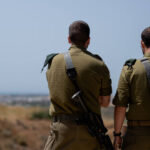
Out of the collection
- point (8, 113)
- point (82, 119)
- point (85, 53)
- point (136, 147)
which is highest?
point (85, 53)

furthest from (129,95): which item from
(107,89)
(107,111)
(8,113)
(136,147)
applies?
(8,113)

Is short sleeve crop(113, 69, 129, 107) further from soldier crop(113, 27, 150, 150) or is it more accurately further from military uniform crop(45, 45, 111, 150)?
military uniform crop(45, 45, 111, 150)

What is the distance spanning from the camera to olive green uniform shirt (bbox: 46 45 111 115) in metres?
4.81

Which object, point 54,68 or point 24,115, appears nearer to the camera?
point 54,68

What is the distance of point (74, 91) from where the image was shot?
15.8ft

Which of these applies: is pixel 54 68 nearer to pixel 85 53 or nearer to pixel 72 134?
pixel 85 53

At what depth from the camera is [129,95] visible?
497 cm

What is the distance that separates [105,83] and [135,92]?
1.21 feet

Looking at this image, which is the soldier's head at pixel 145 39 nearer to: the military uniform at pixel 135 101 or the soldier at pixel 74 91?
the military uniform at pixel 135 101

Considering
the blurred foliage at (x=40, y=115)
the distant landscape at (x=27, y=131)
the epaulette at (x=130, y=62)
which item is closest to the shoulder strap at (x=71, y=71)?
the epaulette at (x=130, y=62)

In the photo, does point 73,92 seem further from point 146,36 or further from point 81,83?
point 146,36

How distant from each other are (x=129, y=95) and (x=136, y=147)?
23.8 inches

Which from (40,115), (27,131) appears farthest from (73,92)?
(40,115)

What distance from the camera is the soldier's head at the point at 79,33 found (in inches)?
193
